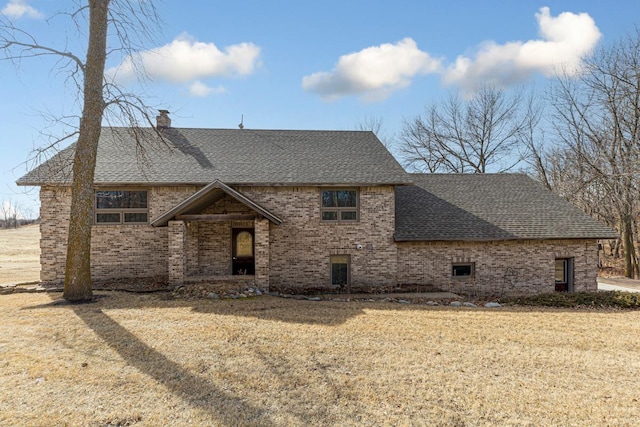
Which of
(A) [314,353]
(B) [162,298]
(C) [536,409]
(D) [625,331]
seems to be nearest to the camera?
(C) [536,409]

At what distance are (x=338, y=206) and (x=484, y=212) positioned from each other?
22.0 feet

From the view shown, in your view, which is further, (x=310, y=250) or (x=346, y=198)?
(x=346, y=198)

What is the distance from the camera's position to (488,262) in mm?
14648

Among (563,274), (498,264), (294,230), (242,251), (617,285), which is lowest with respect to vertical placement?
(617,285)

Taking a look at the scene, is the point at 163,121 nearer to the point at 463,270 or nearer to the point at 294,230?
the point at 294,230

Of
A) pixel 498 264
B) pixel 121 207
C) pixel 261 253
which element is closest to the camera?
pixel 261 253

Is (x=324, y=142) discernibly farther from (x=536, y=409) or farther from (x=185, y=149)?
(x=536, y=409)

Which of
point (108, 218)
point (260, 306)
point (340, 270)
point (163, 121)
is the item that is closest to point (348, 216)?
point (340, 270)

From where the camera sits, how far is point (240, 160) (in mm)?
14969

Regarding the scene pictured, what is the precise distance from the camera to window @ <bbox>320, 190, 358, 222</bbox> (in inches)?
556

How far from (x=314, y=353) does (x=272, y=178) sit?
27.1 ft

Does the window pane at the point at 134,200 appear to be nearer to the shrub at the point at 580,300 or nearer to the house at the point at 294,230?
Answer: the house at the point at 294,230

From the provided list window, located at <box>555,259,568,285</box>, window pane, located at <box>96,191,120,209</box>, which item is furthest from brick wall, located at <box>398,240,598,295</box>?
window pane, located at <box>96,191,120,209</box>

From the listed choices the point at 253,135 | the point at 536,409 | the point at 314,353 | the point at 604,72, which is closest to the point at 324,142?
the point at 253,135
